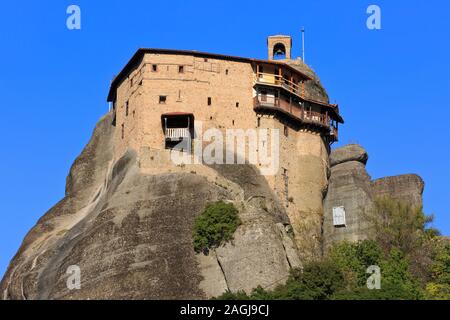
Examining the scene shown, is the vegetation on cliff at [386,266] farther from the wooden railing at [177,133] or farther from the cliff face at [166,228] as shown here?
the wooden railing at [177,133]

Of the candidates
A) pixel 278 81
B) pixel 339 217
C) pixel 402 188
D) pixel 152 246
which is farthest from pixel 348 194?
pixel 152 246

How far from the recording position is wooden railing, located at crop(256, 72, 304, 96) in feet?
270

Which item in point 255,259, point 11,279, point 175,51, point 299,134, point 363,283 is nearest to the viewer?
point 255,259

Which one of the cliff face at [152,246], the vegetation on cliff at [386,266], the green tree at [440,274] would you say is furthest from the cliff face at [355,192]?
the green tree at [440,274]

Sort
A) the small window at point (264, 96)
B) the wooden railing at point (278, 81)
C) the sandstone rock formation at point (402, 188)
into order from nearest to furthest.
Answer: the small window at point (264, 96) → the wooden railing at point (278, 81) → the sandstone rock formation at point (402, 188)

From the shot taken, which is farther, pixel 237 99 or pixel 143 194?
pixel 237 99

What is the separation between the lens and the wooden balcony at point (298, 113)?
266ft

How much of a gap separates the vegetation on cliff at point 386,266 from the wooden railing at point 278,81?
37.4ft

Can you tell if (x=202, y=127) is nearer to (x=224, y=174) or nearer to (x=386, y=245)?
(x=224, y=174)

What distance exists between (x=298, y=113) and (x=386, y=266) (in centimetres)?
1843
